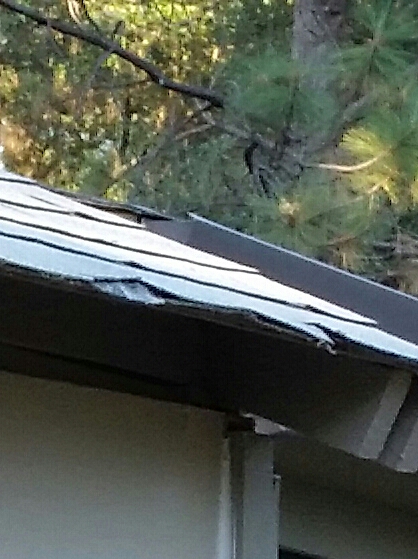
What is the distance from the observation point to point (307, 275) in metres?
2.48

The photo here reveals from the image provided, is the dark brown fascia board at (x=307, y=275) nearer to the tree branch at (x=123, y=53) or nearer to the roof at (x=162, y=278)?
the roof at (x=162, y=278)

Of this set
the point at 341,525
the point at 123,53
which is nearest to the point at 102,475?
the point at 341,525

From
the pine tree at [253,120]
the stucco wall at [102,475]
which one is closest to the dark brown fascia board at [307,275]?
the stucco wall at [102,475]

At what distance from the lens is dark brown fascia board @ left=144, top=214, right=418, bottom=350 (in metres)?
2.37

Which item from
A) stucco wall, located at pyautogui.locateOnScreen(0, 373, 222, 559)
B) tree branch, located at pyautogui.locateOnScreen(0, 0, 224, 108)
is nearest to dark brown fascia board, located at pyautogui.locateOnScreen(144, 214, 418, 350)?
stucco wall, located at pyautogui.locateOnScreen(0, 373, 222, 559)

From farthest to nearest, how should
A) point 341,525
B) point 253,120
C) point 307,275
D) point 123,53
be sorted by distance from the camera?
point 123,53 → point 253,120 → point 341,525 → point 307,275

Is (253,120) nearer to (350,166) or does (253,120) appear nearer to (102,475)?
(350,166)

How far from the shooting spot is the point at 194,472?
1901 millimetres

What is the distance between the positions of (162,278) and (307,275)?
1.05m

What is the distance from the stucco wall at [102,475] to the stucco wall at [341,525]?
64 centimetres

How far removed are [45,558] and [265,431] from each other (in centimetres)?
57

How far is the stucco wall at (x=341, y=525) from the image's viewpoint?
100 inches

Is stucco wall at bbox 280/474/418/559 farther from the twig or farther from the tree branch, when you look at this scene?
the tree branch

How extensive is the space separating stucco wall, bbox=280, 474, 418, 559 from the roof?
78 cm
